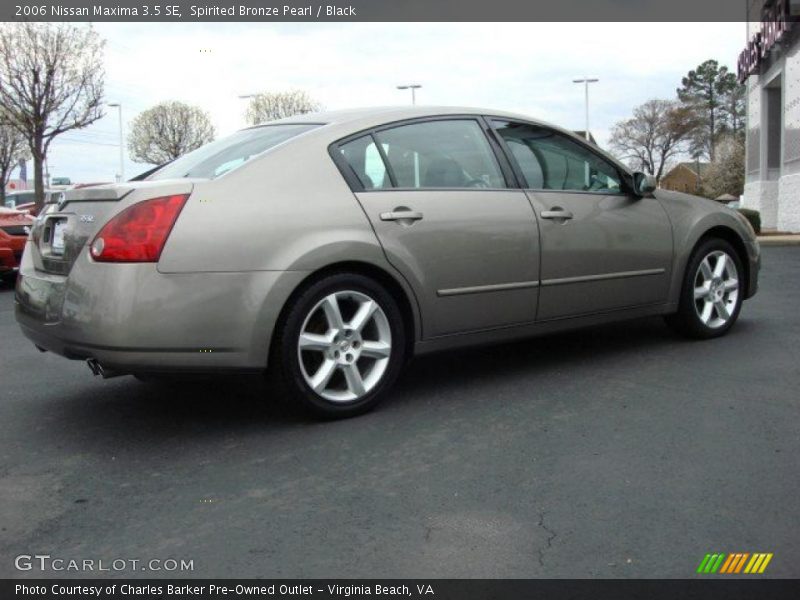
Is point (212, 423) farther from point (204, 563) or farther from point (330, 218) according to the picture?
point (204, 563)

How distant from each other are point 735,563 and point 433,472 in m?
1.18

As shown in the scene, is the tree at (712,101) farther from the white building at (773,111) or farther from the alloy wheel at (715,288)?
the alloy wheel at (715,288)

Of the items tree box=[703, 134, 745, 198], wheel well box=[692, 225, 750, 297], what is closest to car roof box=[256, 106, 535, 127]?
wheel well box=[692, 225, 750, 297]

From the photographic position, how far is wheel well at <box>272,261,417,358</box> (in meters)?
3.88

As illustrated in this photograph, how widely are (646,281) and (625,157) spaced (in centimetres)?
7028

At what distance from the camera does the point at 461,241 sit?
4.39 metres

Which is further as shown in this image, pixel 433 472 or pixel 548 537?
pixel 433 472

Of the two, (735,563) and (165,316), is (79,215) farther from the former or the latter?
(735,563)

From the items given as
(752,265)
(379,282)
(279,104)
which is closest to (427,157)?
(379,282)

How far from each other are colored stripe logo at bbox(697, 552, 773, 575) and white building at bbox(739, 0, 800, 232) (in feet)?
76.4

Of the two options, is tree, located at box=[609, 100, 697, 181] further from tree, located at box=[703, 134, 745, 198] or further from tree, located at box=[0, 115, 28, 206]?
tree, located at box=[0, 115, 28, 206]

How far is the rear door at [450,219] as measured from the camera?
421 cm

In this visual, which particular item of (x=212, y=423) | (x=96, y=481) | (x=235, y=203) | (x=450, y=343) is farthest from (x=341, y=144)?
(x=96, y=481)

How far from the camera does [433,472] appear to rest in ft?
10.9
